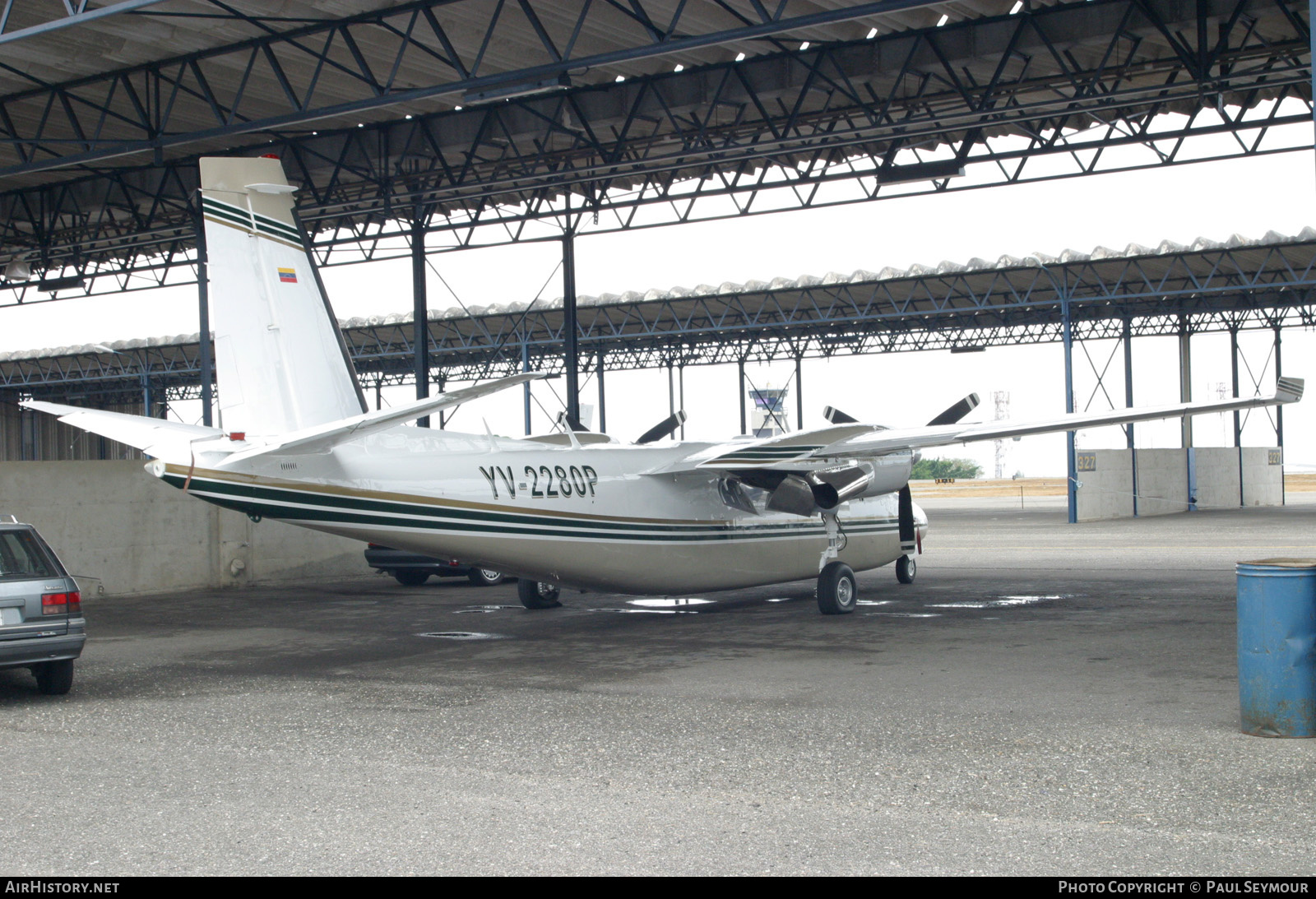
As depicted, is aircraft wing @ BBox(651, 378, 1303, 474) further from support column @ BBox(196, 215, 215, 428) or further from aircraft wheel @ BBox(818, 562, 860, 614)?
support column @ BBox(196, 215, 215, 428)

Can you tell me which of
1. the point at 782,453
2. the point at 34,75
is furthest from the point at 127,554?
the point at 782,453

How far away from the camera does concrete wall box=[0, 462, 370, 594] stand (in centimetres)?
1969

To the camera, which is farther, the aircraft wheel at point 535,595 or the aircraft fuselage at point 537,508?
the aircraft wheel at point 535,595

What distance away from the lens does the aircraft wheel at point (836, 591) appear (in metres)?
16.3

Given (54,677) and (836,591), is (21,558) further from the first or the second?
(836,591)

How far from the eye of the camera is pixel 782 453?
15.3 metres

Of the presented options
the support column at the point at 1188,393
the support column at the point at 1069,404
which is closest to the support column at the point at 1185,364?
the support column at the point at 1188,393

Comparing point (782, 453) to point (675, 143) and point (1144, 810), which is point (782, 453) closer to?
point (1144, 810)

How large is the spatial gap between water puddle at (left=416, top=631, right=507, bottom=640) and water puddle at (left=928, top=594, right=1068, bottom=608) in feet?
21.6

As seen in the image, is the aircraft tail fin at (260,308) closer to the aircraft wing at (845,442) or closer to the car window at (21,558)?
the car window at (21,558)

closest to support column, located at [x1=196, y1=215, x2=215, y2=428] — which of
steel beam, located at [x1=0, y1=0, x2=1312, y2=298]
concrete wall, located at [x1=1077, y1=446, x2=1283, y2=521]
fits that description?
steel beam, located at [x1=0, y1=0, x2=1312, y2=298]

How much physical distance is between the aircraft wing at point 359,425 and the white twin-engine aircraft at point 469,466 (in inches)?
1.1

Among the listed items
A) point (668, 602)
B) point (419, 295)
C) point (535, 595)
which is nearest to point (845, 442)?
point (668, 602)
